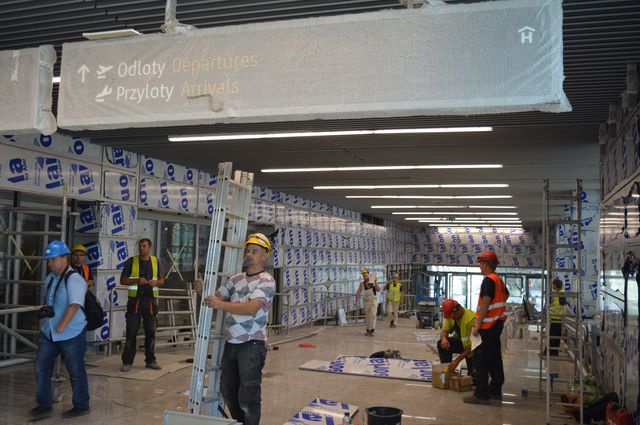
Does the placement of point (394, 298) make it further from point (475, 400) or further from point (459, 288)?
point (459, 288)

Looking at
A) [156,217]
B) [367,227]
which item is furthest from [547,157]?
[367,227]

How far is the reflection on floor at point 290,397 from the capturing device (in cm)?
652

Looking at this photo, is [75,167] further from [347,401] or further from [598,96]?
[598,96]

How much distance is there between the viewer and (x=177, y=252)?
486 inches

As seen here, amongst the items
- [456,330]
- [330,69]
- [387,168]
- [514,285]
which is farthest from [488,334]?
[514,285]

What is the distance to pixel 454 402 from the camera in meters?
7.55

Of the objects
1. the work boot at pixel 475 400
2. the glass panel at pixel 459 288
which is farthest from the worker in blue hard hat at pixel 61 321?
the glass panel at pixel 459 288

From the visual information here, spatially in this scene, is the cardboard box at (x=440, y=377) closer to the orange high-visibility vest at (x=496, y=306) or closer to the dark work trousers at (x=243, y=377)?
the orange high-visibility vest at (x=496, y=306)

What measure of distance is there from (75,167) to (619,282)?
26.2ft

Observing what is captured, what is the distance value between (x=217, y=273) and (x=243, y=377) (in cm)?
86

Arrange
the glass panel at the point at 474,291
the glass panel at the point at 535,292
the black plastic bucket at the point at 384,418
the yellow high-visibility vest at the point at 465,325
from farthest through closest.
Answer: the glass panel at the point at 474,291, the glass panel at the point at 535,292, the yellow high-visibility vest at the point at 465,325, the black plastic bucket at the point at 384,418

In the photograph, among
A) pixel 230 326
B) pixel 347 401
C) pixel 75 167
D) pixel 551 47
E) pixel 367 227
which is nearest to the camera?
pixel 551 47

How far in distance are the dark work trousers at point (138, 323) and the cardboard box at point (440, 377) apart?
426cm

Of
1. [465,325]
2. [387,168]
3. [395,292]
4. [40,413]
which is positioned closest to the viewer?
[40,413]
